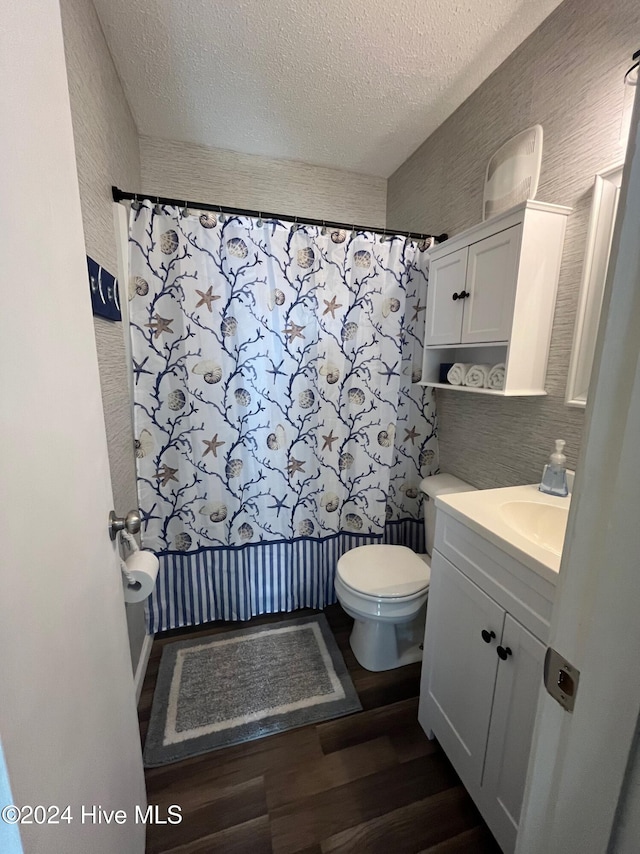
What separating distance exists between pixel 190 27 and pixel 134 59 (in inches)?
11.4

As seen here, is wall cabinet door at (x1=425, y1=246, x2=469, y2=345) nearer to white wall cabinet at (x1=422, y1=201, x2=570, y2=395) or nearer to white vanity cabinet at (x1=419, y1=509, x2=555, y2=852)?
white wall cabinet at (x1=422, y1=201, x2=570, y2=395)

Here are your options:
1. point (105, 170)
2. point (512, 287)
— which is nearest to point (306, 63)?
point (105, 170)

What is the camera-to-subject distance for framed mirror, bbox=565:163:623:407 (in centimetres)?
107

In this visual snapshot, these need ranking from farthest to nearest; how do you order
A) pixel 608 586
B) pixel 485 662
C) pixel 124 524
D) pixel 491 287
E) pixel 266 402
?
1. pixel 266 402
2. pixel 491 287
3. pixel 485 662
4. pixel 124 524
5. pixel 608 586

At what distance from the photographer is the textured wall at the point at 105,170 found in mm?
1003

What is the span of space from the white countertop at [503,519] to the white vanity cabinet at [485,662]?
0.09 ft

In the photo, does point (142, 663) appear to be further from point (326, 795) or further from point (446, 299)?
point (446, 299)

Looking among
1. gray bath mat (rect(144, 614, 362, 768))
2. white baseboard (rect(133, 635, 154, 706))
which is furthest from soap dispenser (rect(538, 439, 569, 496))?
white baseboard (rect(133, 635, 154, 706))

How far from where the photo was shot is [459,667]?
108 centimetres

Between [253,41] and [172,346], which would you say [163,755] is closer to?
[172,346]

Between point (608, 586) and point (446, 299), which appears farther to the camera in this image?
point (446, 299)

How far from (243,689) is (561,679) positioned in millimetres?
1464

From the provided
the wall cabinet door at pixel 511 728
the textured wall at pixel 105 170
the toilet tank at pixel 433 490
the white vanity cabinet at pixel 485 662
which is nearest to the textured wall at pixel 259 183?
the textured wall at pixel 105 170

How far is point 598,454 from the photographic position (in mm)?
340
